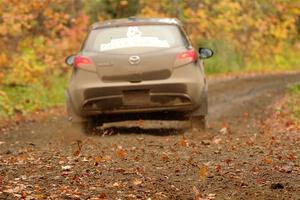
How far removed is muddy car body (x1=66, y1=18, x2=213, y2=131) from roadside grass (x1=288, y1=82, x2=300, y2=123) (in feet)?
9.23

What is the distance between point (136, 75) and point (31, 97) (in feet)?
25.5

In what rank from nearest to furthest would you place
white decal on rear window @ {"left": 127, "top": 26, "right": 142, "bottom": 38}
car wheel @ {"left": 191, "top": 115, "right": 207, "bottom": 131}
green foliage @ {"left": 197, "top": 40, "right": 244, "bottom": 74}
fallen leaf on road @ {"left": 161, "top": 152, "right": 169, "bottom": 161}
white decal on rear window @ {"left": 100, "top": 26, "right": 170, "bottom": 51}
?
fallen leaf on road @ {"left": 161, "top": 152, "right": 169, "bottom": 161} < white decal on rear window @ {"left": 100, "top": 26, "right": 170, "bottom": 51} < white decal on rear window @ {"left": 127, "top": 26, "right": 142, "bottom": 38} < car wheel @ {"left": 191, "top": 115, "right": 207, "bottom": 131} < green foliage @ {"left": 197, "top": 40, "right": 244, "bottom": 74}

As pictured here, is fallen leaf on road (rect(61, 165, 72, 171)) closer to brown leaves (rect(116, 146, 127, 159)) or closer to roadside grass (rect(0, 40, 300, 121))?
brown leaves (rect(116, 146, 127, 159))

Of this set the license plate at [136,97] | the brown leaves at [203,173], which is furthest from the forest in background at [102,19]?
the brown leaves at [203,173]

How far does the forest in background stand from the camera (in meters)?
18.0

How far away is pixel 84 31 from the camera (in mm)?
26688

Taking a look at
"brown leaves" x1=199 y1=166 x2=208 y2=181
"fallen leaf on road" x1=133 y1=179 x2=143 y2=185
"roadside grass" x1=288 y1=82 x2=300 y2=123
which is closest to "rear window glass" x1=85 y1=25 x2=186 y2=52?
"roadside grass" x1=288 y1=82 x2=300 y2=123

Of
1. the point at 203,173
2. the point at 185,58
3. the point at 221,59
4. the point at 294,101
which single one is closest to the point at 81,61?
the point at 185,58

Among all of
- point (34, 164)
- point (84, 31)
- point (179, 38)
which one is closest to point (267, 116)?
point (179, 38)

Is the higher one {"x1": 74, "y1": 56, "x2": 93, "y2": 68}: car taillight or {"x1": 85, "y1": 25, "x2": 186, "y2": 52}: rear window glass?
{"x1": 85, "y1": 25, "x2": 186, "y2": 52}: rear window glass

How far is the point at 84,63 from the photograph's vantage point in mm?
11195

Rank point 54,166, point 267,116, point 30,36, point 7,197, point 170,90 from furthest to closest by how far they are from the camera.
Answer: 1. point 30,36
2. point 267,116
3. point 170,90
4. point 54,166
5. point 7,197

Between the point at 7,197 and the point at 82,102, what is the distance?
467 cm

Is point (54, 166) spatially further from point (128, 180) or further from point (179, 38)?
point (179, 38)
